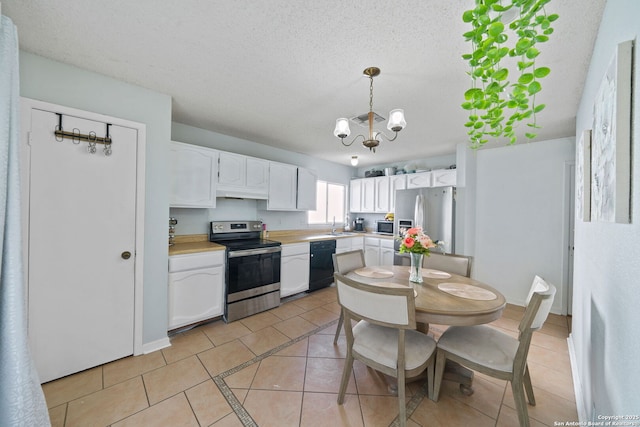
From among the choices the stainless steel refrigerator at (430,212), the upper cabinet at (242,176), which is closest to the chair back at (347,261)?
the stainless steel refrigerator at (430,212)

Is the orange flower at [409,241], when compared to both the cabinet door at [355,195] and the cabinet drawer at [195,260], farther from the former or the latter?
the cabinet door at [355,195]

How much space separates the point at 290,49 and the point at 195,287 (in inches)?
97.4

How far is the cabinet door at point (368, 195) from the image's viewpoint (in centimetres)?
507

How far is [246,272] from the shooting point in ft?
9.78

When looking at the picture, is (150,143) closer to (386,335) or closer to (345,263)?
(345,263)

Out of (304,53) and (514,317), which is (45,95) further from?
(514,317)

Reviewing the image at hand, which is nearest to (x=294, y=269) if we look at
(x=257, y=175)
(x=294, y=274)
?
(x=294, y=274)

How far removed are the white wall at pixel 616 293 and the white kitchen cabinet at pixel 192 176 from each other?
10.8ft

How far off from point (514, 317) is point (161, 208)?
440 cm

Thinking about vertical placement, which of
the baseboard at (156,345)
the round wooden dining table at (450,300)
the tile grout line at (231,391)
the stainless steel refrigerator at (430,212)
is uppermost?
the stainless steel refrigerator at (430,212)

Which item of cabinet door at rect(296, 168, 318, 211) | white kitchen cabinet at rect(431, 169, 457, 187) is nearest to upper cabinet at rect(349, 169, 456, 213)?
white kitchen cabinet at rect(431, 169, 457, 187)

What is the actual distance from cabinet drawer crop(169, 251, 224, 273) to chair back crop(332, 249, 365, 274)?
139 cm

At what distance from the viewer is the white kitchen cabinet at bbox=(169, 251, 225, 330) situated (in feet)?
8.12

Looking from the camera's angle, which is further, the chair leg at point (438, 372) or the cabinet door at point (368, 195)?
the cabinet door at point (368, 195)
